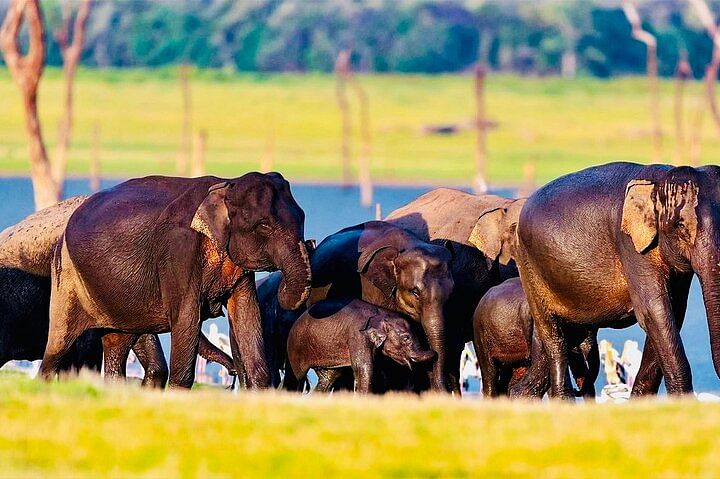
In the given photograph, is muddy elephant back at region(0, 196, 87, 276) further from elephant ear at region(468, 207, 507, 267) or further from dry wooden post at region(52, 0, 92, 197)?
dry wooden post at region(52, 0, 92, 197)

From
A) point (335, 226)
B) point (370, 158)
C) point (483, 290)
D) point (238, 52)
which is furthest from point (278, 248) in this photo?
point (238, 52)

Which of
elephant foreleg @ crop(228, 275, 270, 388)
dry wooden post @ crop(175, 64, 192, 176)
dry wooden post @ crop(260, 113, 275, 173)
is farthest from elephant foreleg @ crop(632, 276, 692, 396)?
dry wooden post @ crop(260, 113, 275, 173)

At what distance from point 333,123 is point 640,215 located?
89.3 meters

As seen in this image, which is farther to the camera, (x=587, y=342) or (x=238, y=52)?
(x=238, y=52)

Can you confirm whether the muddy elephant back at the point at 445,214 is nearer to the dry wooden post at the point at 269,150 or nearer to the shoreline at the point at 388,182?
the dry wooden post at the point at 269,150

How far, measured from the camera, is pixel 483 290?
1658 centimetres

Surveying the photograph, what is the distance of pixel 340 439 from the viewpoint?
860 centimetres

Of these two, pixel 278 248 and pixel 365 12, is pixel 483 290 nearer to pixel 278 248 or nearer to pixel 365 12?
pixel 278 248

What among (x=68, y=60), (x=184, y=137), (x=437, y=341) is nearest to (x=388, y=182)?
(x=184, y=137)

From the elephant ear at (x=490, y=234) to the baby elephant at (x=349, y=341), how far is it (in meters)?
1.75

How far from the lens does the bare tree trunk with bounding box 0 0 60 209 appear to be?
108 feet

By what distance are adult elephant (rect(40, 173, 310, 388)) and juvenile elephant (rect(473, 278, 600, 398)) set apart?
2.06 meters

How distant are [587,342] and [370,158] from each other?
7835cm

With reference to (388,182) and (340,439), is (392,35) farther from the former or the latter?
(340,439)
